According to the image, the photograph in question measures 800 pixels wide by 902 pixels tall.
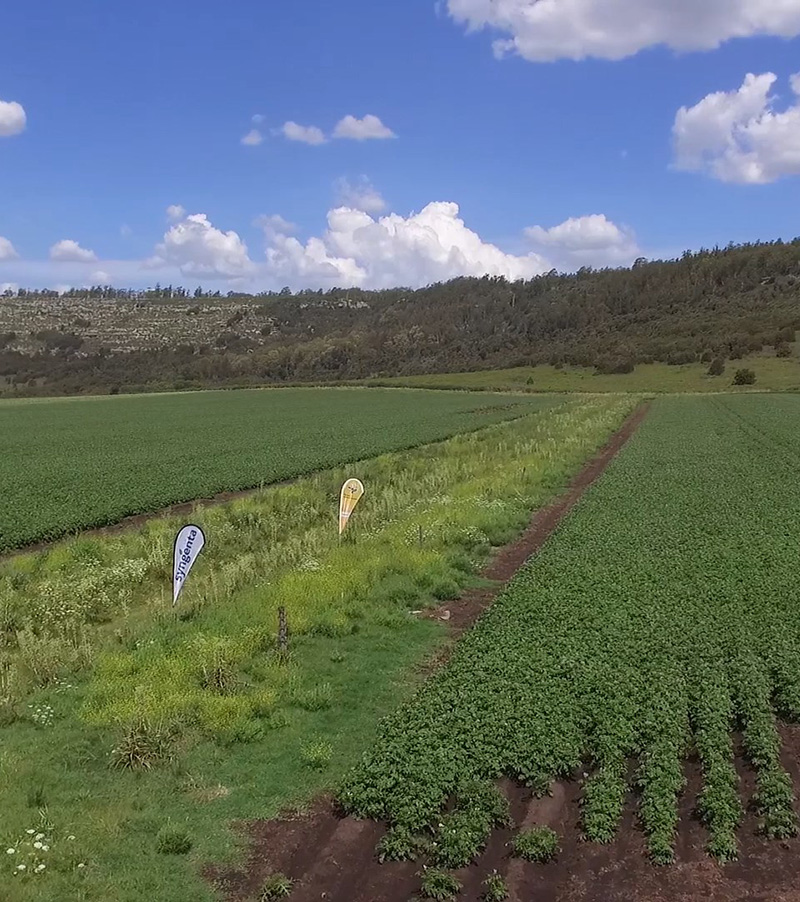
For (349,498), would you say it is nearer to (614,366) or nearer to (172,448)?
(172,448)

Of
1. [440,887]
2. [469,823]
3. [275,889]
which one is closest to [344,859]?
[275,889]

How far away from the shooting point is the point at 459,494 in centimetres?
2495

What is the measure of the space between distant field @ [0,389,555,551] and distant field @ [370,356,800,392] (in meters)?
28.8

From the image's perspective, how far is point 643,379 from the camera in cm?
11200

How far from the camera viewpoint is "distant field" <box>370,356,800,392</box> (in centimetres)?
10106

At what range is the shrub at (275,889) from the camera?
6.45m

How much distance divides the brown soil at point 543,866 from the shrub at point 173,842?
0.43m

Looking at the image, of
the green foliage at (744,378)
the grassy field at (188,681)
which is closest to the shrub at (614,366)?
the green foliage at (744,378)

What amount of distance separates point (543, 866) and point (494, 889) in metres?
0.66

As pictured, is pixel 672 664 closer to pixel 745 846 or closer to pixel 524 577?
pixel 745 846

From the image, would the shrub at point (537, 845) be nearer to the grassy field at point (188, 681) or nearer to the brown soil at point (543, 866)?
the brown soil at point (543, 866)

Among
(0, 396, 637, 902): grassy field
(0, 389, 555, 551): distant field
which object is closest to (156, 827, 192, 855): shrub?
(0, 396, 637, 902): grassy field

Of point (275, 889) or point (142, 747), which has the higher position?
point (142, 747)

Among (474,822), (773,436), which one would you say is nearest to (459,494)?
(474,822)
